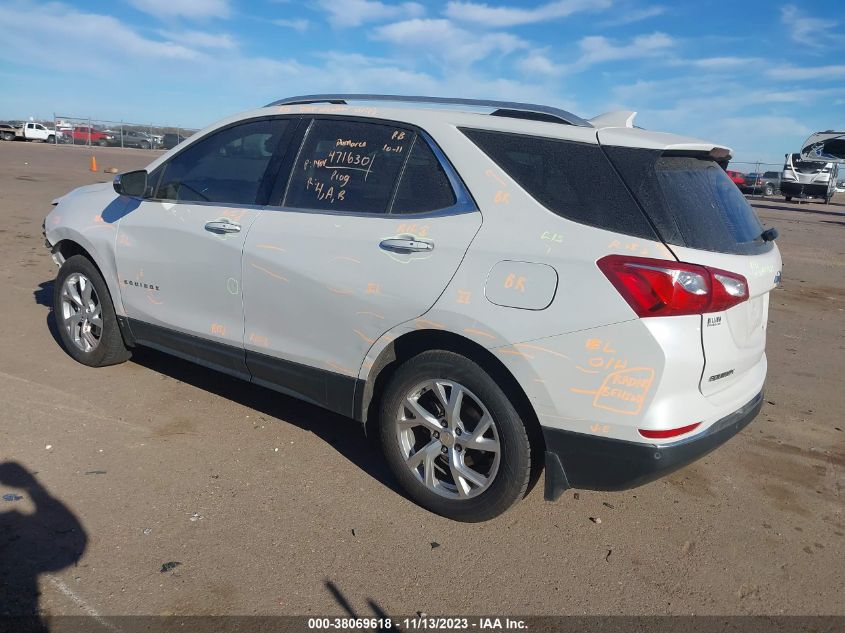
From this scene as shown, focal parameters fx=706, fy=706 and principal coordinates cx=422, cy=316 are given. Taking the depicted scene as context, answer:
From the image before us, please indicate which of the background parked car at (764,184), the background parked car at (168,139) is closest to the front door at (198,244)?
the background parked car at (764,184)

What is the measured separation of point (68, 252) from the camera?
5.25 metres

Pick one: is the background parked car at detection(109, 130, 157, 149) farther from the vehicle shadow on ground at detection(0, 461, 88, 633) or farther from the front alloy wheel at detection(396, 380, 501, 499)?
the front alloy wheel at detection(396, 380, 501, 499)

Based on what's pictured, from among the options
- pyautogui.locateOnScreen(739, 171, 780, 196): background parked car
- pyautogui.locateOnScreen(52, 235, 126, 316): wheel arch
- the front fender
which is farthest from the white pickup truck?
the front fender

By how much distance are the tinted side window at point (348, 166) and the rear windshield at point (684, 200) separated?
110cm

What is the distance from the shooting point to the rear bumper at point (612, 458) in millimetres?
2865

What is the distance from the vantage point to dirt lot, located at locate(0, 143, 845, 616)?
114 inches

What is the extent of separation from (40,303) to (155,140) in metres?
47.8

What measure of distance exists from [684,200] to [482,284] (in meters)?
0.92

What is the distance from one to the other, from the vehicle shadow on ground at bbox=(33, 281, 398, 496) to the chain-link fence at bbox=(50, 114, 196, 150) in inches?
1768

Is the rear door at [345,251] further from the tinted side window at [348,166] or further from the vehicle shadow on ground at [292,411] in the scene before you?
the vehicle shadow on ground at [292,411]

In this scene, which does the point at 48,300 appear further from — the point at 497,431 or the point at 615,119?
the point at 615,119

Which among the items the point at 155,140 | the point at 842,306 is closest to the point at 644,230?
the point at 842,306

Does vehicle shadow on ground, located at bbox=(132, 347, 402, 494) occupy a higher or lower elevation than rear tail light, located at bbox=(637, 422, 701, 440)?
lower

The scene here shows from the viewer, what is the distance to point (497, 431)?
10.3ft
